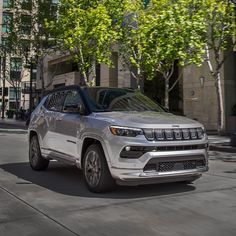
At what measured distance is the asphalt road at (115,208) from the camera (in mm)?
5207

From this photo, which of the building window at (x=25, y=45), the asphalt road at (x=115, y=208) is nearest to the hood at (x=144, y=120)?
the asphalt road at (x=115, y=208)

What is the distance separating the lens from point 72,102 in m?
8.38

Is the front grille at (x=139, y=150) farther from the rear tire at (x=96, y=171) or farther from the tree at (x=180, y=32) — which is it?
the tree at (x=180, y=32)

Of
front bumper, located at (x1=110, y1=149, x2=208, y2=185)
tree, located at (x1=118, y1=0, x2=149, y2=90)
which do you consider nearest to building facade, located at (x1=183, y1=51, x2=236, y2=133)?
tree, located at (x1=118, y1=0, x2=149, y2=90)

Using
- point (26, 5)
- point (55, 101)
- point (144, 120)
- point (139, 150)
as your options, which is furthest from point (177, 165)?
point (26, 5)

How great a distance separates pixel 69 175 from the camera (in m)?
9.20

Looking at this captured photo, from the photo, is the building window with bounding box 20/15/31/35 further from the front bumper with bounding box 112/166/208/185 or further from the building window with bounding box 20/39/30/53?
the front bumper with bounding box 112/166/208/185

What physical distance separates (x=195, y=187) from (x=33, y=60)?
1271 inches

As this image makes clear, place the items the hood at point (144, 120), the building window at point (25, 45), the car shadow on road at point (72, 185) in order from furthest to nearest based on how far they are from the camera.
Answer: the building window at point (25, 45) < the car shadow on road at point (72, 185) < the hood at point (144, 120)

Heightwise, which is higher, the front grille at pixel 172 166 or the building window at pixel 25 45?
the building window at pixel 25 45

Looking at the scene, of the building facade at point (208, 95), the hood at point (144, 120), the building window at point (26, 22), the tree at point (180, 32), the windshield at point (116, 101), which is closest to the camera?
the hood at point (144, 120)

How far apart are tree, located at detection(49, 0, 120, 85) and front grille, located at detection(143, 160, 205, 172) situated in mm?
15599

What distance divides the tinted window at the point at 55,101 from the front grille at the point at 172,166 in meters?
2.88

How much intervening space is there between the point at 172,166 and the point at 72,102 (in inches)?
101
